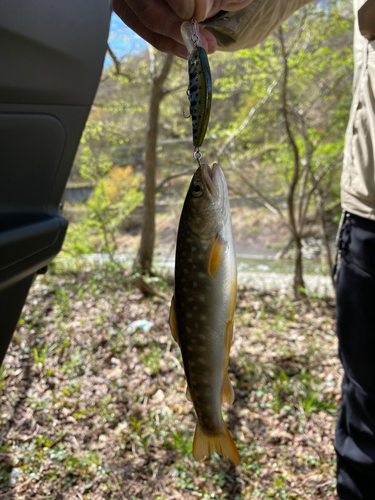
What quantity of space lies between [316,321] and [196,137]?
468cm

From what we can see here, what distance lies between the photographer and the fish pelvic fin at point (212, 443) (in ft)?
4.07

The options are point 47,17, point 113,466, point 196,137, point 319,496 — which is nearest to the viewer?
point 196,137

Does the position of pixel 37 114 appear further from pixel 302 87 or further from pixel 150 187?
pixel 302 87

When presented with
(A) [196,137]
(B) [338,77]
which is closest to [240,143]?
(B) [338,77]

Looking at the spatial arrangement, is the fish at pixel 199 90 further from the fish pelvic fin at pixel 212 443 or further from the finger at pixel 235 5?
the fish pelvic fin at pixel 212 443

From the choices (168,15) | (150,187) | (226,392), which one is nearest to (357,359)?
(226,392)

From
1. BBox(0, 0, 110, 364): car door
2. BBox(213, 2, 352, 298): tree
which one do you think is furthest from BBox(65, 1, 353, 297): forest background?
BBox(0, 0, 110, 364): car door

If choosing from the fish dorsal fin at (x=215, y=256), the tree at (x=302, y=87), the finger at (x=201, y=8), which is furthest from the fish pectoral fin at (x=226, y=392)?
the tree at (x=302, y=87)

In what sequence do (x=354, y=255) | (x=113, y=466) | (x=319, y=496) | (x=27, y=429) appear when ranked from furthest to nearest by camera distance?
(x=27, y=429) → (x=113, y=466) → (x=319, y=496) → (x=354, y=255)

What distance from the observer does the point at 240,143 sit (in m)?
9.39

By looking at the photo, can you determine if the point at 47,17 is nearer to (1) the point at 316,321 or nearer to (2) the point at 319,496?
(2) the point at 319,496

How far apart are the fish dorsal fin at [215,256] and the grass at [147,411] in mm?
2285

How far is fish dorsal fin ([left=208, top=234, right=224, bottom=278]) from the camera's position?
1.12 meters

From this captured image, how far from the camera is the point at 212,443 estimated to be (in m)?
1.25
